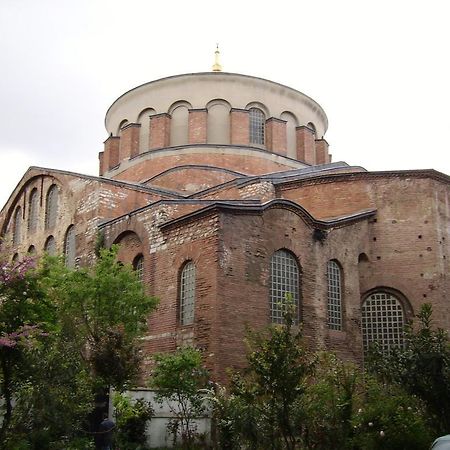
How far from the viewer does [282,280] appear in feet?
62.7

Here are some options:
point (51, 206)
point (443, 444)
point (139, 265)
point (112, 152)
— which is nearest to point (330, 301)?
point (139, 265)

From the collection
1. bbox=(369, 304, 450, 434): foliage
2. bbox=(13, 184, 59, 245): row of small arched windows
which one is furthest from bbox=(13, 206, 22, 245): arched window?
bbox=(369, 304, 450, 434): foliage

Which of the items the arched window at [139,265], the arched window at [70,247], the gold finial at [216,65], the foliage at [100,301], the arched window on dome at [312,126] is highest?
the gold finial at [216,65]

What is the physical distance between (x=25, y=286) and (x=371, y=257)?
12.7 metres

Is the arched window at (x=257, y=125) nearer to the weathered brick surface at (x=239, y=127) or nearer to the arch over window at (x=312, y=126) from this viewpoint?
the weathered brick surface at (x=239, y=127)

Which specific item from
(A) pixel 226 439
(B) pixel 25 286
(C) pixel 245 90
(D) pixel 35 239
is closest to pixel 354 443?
(A) pixel 226 439

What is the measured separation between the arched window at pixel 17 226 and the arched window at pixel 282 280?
13911mm

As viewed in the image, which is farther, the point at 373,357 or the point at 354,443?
the point at 373,357

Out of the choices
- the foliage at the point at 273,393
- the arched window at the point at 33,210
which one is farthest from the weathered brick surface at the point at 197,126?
the foliage at the point at 273,393

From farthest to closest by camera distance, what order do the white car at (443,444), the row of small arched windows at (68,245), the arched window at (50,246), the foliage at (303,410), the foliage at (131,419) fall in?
the arched window at (50,246)
the row of small arched windows at (68,245)
the foliage at (131,419)
the foliage at (303,410)
the white car at (443,444)

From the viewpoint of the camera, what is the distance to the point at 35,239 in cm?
2759

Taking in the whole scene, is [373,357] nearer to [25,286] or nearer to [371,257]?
[25,286]

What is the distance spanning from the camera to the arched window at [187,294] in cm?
1867

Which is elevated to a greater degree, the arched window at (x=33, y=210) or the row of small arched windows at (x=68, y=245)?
the arched window at (x=33, y=210)
